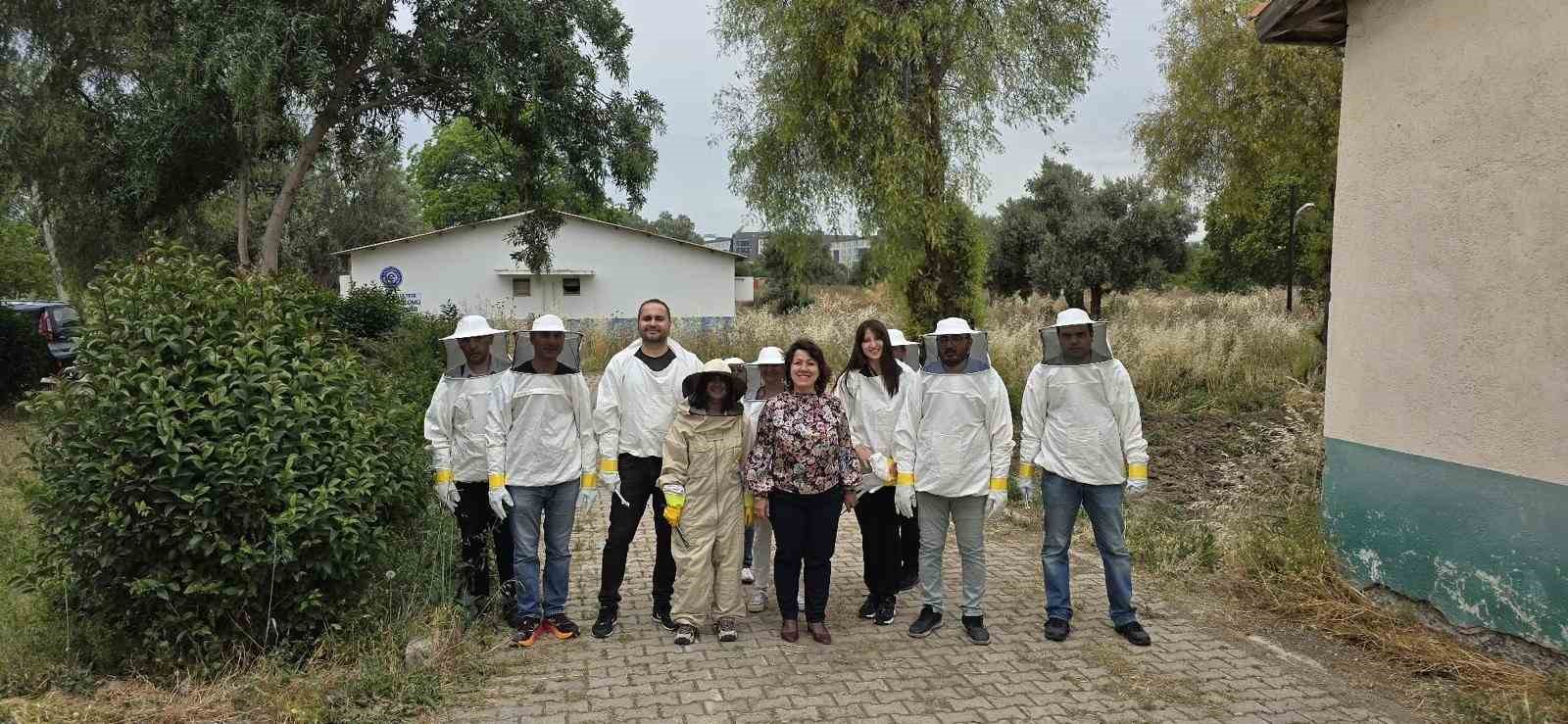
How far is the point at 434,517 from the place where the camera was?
579cm

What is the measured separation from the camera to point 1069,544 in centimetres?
570

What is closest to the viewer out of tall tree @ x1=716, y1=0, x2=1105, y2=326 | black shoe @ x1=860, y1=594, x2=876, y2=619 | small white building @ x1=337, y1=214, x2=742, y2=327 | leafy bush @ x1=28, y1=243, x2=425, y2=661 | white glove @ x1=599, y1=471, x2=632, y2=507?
leafy bush @ x1=28, y1=243, x2=425, y2=661

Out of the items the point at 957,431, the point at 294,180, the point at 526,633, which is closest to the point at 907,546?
the point at 957,431

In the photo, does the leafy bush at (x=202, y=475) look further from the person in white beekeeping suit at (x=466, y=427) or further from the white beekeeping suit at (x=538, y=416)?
the white beekeeping suit at (x=538, y=416)

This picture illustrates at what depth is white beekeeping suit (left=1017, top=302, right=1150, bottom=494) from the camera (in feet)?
18.2

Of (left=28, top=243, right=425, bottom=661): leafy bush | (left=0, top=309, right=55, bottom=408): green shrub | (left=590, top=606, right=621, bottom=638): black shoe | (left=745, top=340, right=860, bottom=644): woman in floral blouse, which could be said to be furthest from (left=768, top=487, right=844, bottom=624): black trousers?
(left=0, top=309, right=55, bottom=408): green shrub

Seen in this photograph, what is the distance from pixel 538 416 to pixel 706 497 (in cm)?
101

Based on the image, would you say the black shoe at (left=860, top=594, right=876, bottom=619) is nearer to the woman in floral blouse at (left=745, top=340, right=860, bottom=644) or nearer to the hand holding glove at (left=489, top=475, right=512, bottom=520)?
the woman in floral blouse at (left=745, top=340, right=860, bottom=644)

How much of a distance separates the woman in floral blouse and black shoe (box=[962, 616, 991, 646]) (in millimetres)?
784

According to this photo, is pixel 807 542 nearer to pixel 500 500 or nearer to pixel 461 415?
pixel 500 500

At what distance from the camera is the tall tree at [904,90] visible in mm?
12867

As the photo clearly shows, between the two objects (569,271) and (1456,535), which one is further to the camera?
(569,271)

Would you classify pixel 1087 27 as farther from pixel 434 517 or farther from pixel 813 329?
pixel 434 517

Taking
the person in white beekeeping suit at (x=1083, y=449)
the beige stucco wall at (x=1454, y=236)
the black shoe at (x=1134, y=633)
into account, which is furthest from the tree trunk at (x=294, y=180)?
the beige stucco wall at (x=1454, y=236)
